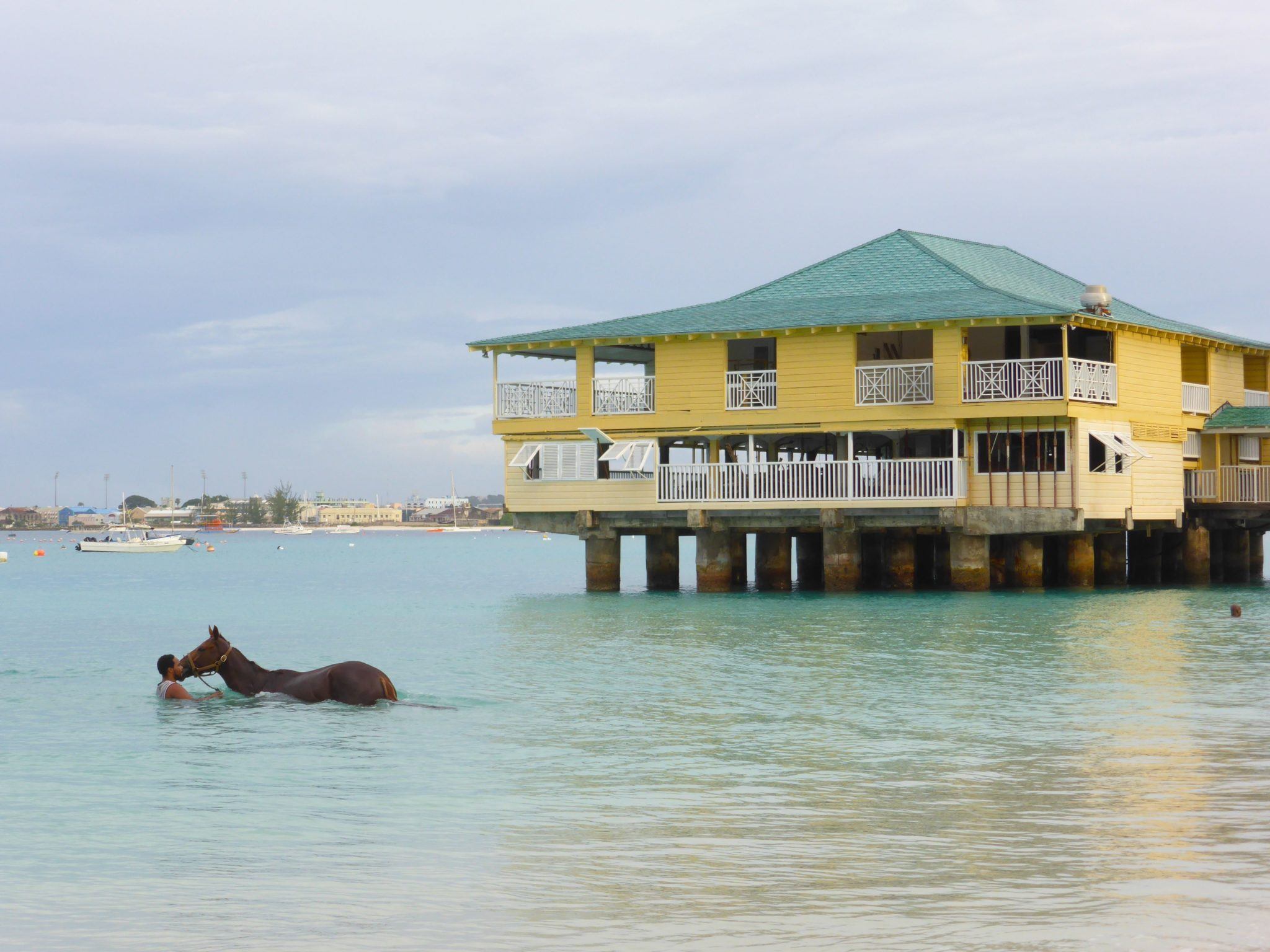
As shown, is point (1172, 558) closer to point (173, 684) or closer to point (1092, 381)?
point (1092, 381)

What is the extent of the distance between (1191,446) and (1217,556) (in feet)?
22.1

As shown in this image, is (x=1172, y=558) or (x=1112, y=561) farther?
(x=1172, y=558)

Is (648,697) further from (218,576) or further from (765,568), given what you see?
(218,576)

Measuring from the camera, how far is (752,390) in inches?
1700

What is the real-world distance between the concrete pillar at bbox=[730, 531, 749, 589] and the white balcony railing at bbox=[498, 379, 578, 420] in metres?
6.06

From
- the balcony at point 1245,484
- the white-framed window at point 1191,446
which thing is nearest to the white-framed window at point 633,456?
the white-framed window at point 1191,446

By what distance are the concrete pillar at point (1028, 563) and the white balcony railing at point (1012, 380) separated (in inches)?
209

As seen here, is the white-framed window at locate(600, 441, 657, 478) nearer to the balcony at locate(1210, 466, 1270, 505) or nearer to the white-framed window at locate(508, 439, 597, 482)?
the white-framed window at locate(508, 439, 597, 482)

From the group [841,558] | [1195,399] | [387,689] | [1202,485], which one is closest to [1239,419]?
[1195,399]

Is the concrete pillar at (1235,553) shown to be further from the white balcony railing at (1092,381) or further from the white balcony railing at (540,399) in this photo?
the white balcony railing at (540,399)

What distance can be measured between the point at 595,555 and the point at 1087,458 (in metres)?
15.2

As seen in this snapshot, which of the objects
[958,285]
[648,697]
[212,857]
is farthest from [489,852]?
[958,285]

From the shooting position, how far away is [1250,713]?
63.7 ft

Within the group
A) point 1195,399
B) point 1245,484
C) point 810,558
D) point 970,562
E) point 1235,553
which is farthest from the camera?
point 810,558
